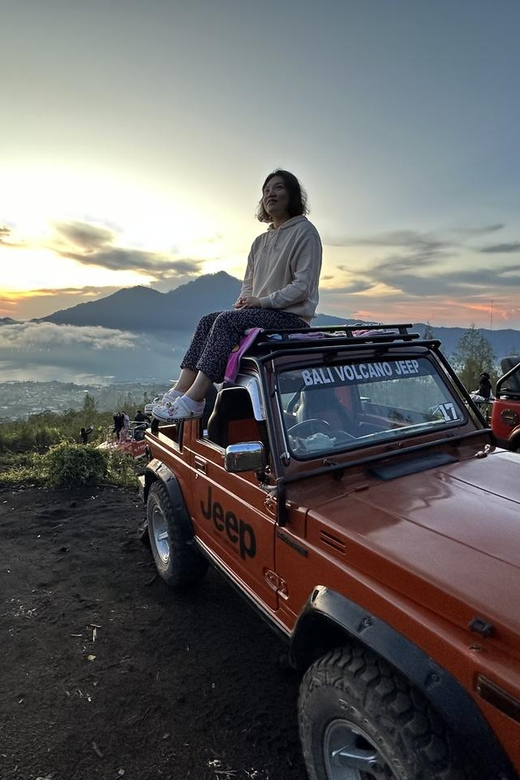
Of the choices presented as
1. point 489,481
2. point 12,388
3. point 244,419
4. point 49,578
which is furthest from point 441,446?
point 12,388

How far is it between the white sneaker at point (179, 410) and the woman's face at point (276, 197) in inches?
70.0

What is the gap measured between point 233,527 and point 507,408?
186 inches

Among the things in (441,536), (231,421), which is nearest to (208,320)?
(231,421)

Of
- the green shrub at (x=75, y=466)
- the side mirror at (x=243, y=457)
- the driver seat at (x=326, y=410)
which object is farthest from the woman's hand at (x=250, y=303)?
the green shrub at (x=75, y=466)

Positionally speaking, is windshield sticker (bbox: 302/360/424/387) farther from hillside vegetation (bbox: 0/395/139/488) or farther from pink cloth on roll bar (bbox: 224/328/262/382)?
hillside vegetation (bbox: 0/395/139/488)

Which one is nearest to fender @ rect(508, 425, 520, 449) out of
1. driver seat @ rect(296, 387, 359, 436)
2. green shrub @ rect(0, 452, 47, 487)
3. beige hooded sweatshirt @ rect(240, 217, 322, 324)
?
beige hooded sweatshirt @ rect(240, 217, 322, 324)

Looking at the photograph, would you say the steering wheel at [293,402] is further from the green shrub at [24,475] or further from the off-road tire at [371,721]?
the green shrub at [24,475]

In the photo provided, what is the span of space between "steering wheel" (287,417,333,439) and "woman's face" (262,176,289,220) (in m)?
2.06

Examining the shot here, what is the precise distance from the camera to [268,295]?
11.7ft

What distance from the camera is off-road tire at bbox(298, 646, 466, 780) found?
151cm

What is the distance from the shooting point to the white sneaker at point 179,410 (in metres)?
3.23

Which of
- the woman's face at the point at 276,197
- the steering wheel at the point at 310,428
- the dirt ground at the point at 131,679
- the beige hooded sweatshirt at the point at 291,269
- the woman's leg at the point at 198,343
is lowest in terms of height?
the dirt ground at the point at 131,679

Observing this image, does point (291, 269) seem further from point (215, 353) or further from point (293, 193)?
point (215, 353)

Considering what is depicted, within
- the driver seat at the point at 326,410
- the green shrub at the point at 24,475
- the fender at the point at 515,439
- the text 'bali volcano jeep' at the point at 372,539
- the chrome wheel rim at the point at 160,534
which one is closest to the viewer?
the text 'bali volcano jeep' at the point at 372,539
